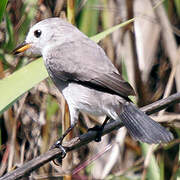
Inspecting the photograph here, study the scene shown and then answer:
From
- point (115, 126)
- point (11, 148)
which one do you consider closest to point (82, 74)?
point (115, 126)

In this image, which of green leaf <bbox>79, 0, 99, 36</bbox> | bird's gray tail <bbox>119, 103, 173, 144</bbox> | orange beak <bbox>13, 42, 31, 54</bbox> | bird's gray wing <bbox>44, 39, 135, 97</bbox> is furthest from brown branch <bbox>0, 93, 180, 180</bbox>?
green leaf <bbox>79, 0, 99, 36</bbox>

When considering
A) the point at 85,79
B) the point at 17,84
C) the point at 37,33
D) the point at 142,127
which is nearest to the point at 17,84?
the point at 17,84

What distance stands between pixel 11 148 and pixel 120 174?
81 cm

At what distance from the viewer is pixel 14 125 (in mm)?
2998

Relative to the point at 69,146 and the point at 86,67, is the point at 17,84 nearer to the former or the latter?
the point at 69,146

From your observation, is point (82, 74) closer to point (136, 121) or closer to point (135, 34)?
point (136, 121)

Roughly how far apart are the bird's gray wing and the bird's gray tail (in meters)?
0.11

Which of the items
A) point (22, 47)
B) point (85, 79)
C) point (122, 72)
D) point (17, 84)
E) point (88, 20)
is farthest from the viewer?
point (88, 20)

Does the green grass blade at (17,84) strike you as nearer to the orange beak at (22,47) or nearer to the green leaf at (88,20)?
the orange beak at (22,47)

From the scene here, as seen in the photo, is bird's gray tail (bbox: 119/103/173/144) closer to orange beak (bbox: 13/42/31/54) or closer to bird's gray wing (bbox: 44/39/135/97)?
bird's gray wing (bbox: 44/39/135/97)

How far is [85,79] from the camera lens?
2443 mm

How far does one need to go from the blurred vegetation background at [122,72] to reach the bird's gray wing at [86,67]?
0.70 feet

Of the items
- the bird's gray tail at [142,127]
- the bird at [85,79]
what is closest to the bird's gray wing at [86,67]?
the bird at [85,79]

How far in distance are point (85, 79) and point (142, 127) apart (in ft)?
1.43
